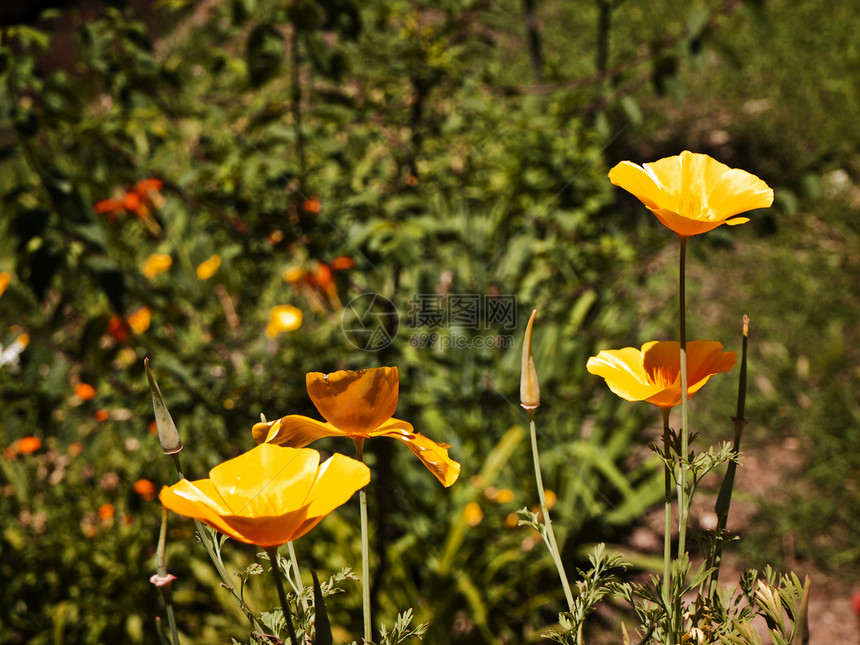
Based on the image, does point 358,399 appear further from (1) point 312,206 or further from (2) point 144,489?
(2) point 144,489

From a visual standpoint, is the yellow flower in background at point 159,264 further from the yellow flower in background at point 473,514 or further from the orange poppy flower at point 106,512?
the yellow flower in background at point 473,514

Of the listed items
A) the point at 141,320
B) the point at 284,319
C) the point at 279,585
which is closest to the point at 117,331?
the point at 141,320

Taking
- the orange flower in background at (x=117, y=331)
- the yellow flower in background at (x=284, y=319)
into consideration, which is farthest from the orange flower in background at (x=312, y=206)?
the orange flower in background at (x=117, y=331)

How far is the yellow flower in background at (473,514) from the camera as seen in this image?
160 cm

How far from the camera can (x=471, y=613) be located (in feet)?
4.81

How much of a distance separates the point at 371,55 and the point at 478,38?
0.31m

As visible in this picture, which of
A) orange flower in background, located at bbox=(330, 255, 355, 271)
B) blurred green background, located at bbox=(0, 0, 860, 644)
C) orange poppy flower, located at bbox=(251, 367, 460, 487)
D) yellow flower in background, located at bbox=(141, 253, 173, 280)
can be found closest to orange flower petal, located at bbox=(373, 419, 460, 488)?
orange poppy flower, located at bbox=(251, 367, 460, 487)

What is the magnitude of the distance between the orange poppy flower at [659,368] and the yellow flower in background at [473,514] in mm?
1180

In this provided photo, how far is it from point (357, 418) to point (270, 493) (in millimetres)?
72

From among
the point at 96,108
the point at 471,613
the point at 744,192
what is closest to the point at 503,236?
the point at 471,613

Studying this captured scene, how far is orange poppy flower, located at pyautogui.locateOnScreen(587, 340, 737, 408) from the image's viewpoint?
43 centimetres

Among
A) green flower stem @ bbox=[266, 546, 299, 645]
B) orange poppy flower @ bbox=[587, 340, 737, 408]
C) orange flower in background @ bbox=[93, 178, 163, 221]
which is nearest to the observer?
green flower stem @ bbox=[266, 546, 299, 645]

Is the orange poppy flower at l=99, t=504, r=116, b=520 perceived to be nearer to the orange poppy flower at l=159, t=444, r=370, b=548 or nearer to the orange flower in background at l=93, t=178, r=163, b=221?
the orange flower in background at l=93, t=178, r=163, b=221

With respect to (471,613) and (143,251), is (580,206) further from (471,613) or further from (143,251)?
(143,251)
